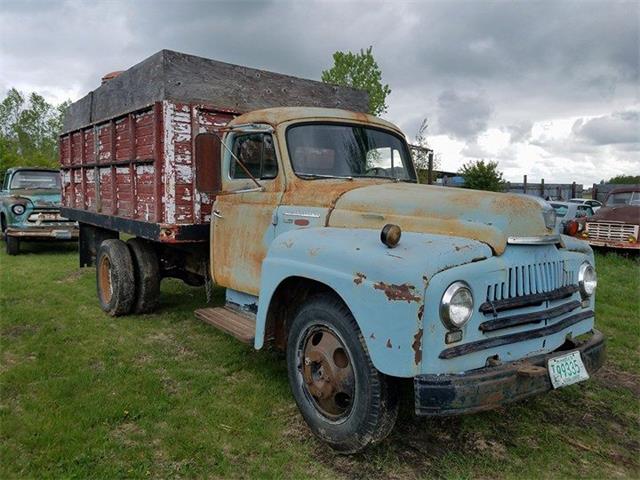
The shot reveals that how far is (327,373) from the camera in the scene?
3064 mm

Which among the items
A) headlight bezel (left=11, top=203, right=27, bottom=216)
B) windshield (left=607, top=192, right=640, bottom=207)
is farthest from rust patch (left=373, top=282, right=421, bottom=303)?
windshield (left=607, top=192, right=640, bottom=207)

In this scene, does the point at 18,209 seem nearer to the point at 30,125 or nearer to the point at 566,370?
the point at 566,370

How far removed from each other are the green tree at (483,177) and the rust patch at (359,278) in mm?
20731

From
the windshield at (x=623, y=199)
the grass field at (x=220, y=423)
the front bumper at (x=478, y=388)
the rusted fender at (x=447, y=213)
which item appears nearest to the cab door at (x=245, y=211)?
the rusted fender at (x=447, y=213)

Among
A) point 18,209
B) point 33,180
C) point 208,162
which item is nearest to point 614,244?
point 208,162

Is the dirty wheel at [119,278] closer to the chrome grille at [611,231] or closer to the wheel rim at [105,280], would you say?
the wheel rim at [105,280]

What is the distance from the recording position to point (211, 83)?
5160 mm

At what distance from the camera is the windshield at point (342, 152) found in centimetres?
A: 402

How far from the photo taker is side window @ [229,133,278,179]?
4086mm

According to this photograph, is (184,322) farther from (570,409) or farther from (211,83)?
(570,409)

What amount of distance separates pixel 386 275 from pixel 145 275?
13.3 ft

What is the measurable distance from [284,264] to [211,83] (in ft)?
8.83

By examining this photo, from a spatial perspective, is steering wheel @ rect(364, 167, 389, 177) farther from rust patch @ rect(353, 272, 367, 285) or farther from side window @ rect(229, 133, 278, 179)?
rust patch @ rect(353, 272, 367, 285)

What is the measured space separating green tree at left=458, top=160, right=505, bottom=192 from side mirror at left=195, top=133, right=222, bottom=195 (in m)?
19.7
